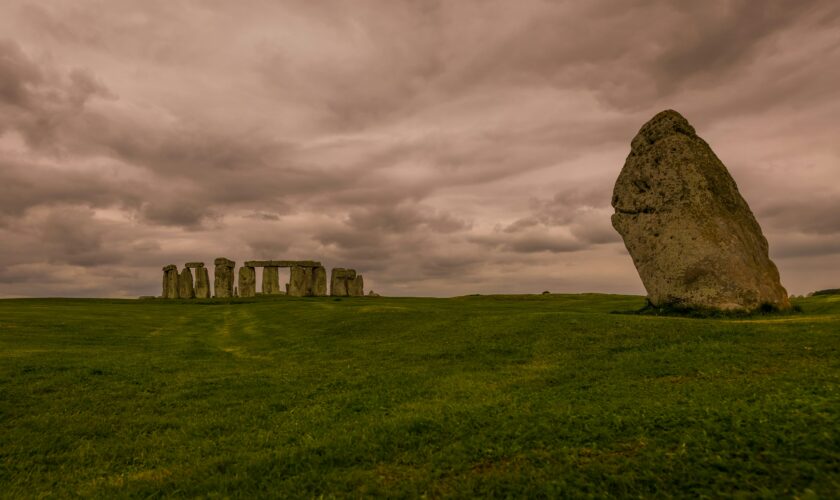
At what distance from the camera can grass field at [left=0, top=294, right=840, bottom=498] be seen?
7.43 meters

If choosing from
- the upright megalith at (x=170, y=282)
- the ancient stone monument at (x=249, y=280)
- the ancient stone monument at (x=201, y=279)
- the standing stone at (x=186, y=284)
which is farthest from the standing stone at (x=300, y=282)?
the upright megalith at (x=170, y=282)

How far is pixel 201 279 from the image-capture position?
81.8 m

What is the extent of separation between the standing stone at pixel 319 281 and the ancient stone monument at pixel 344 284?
1204 millimetres

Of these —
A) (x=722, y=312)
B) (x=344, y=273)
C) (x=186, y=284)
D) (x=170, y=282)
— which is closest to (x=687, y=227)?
(x=722, y=312)

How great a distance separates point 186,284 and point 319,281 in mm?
21065

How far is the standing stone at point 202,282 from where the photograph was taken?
81688 mm

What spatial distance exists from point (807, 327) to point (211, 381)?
2025 cm

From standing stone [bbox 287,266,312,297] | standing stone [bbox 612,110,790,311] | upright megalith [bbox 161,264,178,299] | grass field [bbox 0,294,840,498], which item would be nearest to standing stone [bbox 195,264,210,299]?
upright megalith [bbox 161,264,178,299]

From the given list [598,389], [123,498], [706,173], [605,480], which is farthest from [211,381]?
[706,173]

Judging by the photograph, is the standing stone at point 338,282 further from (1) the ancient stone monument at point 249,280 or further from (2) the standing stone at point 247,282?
(2) the standing stone at point 247,282

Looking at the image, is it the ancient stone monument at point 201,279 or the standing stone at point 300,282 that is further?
the standing stone at point 300,282

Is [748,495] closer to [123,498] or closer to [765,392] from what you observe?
[765,392]

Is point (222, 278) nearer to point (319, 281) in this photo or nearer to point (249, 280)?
point (249, 280)

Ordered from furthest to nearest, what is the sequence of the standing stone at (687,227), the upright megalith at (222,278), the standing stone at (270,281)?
the standing stone at (270,281) < the upright megalith at (222,278) < the standing stone at (687,227)
